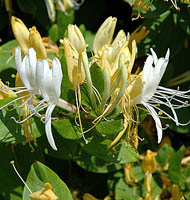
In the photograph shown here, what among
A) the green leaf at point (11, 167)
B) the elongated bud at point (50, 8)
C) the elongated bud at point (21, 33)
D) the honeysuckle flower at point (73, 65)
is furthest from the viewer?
the elongated bud at point (50, 8)

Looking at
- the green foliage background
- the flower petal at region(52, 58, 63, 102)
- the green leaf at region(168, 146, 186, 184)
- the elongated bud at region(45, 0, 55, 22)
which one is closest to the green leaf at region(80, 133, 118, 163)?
the green foliage background

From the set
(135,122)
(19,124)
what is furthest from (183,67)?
(19,124)

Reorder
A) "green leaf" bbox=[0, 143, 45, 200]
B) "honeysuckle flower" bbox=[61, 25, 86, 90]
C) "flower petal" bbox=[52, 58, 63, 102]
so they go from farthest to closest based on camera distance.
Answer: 1. "green leaf" bbox=[0, 143, 45, 200]
2. "honeysuckle flower" bbox=[61, 25, 86, 90]
3. "flower petal" bbox=[52, 58, 63, 102]

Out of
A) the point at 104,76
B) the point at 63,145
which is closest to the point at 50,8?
the point at 63,145

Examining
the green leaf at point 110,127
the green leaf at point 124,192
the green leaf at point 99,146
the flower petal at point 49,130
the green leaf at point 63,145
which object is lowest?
the green leaf at point 124,192

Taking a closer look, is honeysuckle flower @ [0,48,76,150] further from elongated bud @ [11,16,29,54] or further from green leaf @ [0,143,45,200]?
green leaf @ [0,143,45,200]

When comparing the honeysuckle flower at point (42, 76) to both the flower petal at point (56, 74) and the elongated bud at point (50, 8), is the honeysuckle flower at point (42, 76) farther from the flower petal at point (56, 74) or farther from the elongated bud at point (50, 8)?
the elongated bud at point (50, 8)

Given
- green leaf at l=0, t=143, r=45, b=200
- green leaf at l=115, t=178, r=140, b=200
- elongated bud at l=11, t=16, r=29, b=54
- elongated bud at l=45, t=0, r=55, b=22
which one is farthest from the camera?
elongated bud at l=45, t=0, r=55, b=22

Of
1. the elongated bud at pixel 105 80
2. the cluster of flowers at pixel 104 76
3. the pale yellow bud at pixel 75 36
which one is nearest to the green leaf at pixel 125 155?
the cluster of flowers at pixel 104 76
